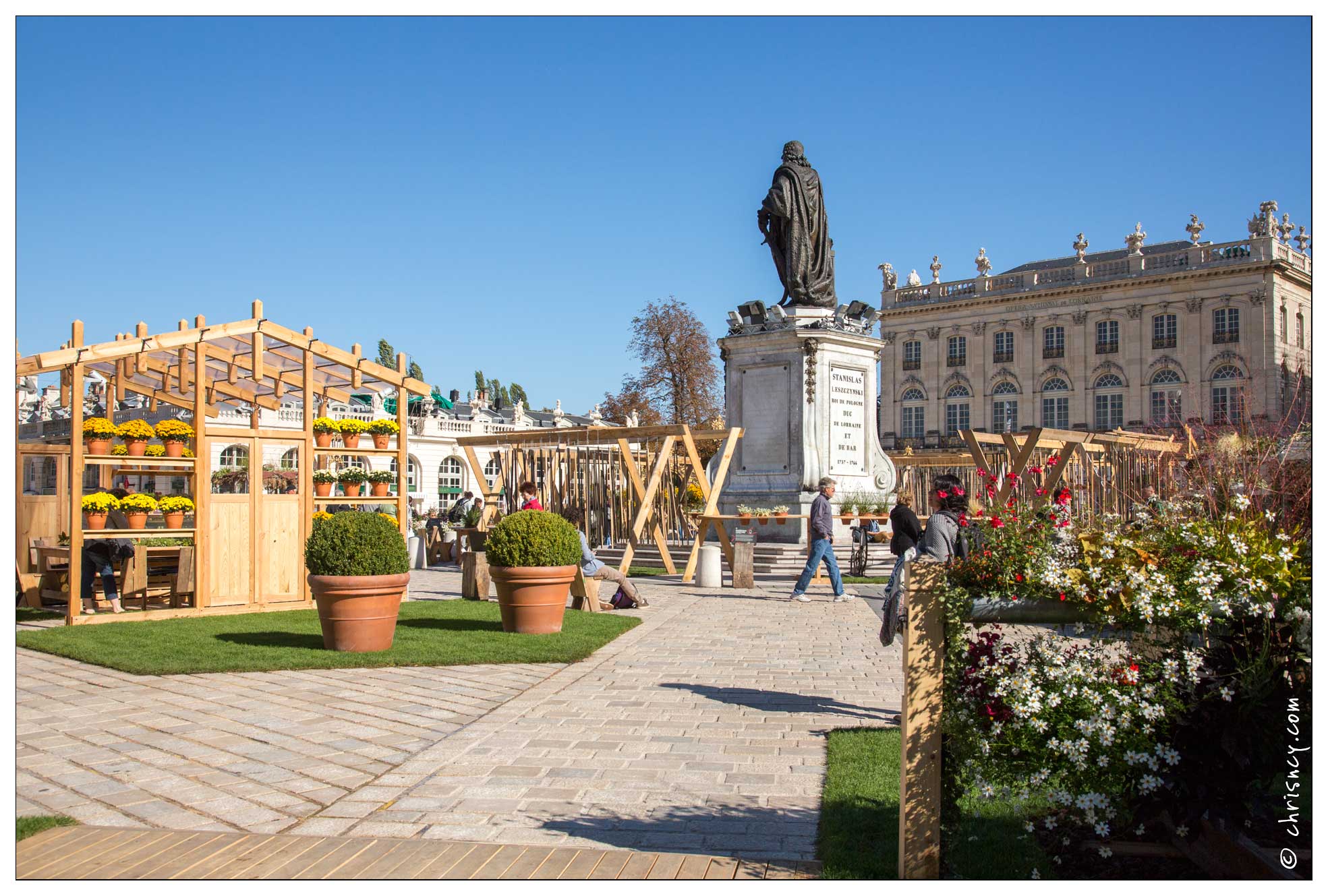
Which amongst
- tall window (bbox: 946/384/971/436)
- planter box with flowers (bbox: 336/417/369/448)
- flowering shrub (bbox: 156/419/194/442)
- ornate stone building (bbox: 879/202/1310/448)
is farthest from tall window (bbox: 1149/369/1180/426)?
flowering shrub (bbox: 156/419/194/442)

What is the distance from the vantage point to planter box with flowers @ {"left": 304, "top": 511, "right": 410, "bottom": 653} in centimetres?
966

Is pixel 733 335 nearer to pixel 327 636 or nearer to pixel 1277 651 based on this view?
pixel 327 636

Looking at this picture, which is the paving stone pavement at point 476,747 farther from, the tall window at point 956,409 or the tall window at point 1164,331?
the tall window at point 956,409

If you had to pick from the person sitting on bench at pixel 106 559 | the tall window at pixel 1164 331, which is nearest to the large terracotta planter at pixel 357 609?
the person sitting on bench at pixel 106 559

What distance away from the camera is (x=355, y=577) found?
9.64 m

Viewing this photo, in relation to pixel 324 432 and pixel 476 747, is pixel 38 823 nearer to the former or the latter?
pixel 476 747

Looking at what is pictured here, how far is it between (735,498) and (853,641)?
10.1m

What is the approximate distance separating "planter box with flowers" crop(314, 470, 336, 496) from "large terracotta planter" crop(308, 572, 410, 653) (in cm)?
425

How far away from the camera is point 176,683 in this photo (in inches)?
333

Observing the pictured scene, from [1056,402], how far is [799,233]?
181 ft

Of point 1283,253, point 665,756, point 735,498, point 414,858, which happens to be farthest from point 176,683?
point 1283,253

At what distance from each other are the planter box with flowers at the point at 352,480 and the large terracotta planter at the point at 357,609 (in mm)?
4559

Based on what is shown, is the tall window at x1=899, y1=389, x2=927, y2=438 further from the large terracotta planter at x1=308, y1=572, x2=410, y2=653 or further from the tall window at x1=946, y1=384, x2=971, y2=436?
the large terracotta planter at x1=308, y1=572, x2=410, y2=653

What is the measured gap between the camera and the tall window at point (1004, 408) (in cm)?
7300
